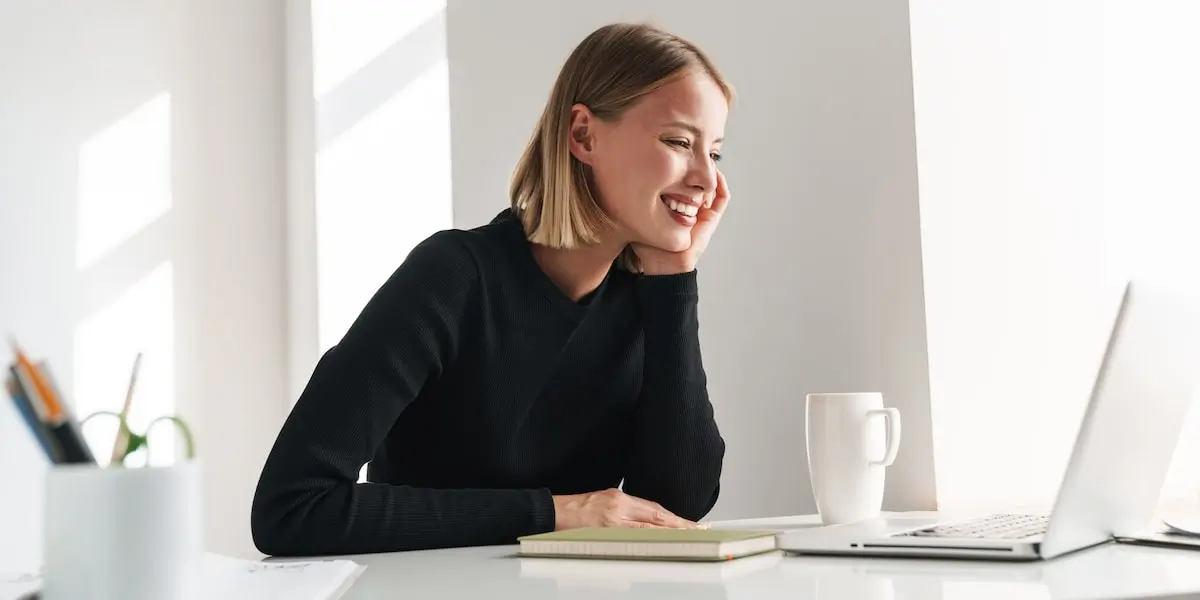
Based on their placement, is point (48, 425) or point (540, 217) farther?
point (540, 217)

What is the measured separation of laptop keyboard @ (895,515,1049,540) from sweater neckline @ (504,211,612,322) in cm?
60

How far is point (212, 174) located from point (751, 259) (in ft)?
7.30

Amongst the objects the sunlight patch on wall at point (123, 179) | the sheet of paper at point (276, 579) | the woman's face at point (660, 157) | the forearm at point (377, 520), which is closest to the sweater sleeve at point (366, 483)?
the forearm at point (377, 520)

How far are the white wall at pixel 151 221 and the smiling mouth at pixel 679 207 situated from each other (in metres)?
2.13

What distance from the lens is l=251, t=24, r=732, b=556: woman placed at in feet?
4.48

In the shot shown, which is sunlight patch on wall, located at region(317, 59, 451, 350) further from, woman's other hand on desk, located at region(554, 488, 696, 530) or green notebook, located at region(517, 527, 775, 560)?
green notebook, located at region(517, 527, 775, 560)

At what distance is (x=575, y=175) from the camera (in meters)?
1.60

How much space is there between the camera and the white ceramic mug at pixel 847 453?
1.39 metres

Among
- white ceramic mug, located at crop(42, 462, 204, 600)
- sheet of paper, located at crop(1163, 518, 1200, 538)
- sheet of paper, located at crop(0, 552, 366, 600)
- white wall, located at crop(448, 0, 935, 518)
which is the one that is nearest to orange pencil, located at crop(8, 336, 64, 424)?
white ceramic mug, located at crop(42, 462, 204, 600)

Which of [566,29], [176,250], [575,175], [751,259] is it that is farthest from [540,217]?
[176,250]

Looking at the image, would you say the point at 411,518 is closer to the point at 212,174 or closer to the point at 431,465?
the point at 431,465

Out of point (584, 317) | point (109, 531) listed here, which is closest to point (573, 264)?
point (584, 317)

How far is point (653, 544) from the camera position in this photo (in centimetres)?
92

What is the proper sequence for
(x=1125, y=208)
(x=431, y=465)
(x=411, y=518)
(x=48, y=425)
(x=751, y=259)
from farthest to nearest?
(x=751, y=259) < (x=1125, y=208) < (x=431, y=465) < (x=411, y=518) < (x=48, y=425)
